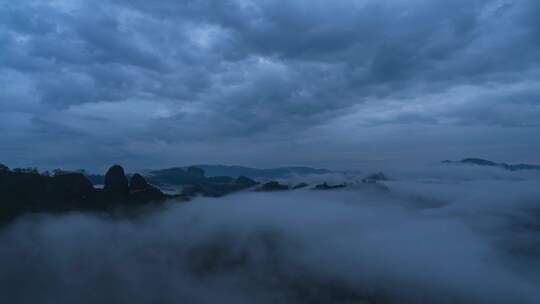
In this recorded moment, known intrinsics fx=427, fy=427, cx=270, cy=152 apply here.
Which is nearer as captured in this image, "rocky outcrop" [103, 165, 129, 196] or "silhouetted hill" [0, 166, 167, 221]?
"silhouetted hill" [0, 166, 167, 221]

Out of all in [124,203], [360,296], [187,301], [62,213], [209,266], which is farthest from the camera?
[124,203]

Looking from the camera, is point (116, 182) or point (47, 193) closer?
point (47, 193)

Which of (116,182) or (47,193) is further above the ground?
(116,182)

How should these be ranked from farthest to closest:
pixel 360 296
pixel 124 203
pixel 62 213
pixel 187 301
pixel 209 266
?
pixel 124 203, pixel 209 266, pixel 62 213, pixel 360 296, pixel 187 301

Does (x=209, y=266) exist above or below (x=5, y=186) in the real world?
below

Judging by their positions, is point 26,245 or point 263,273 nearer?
point 26,245

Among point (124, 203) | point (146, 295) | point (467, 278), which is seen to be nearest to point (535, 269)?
point (467, 278)

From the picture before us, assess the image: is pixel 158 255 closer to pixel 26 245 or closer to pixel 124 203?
pixel 124 203

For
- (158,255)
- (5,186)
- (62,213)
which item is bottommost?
(158,255)

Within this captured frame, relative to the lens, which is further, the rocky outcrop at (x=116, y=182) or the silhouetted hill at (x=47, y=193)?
the rocky outcrop at (x=116, y=182)
